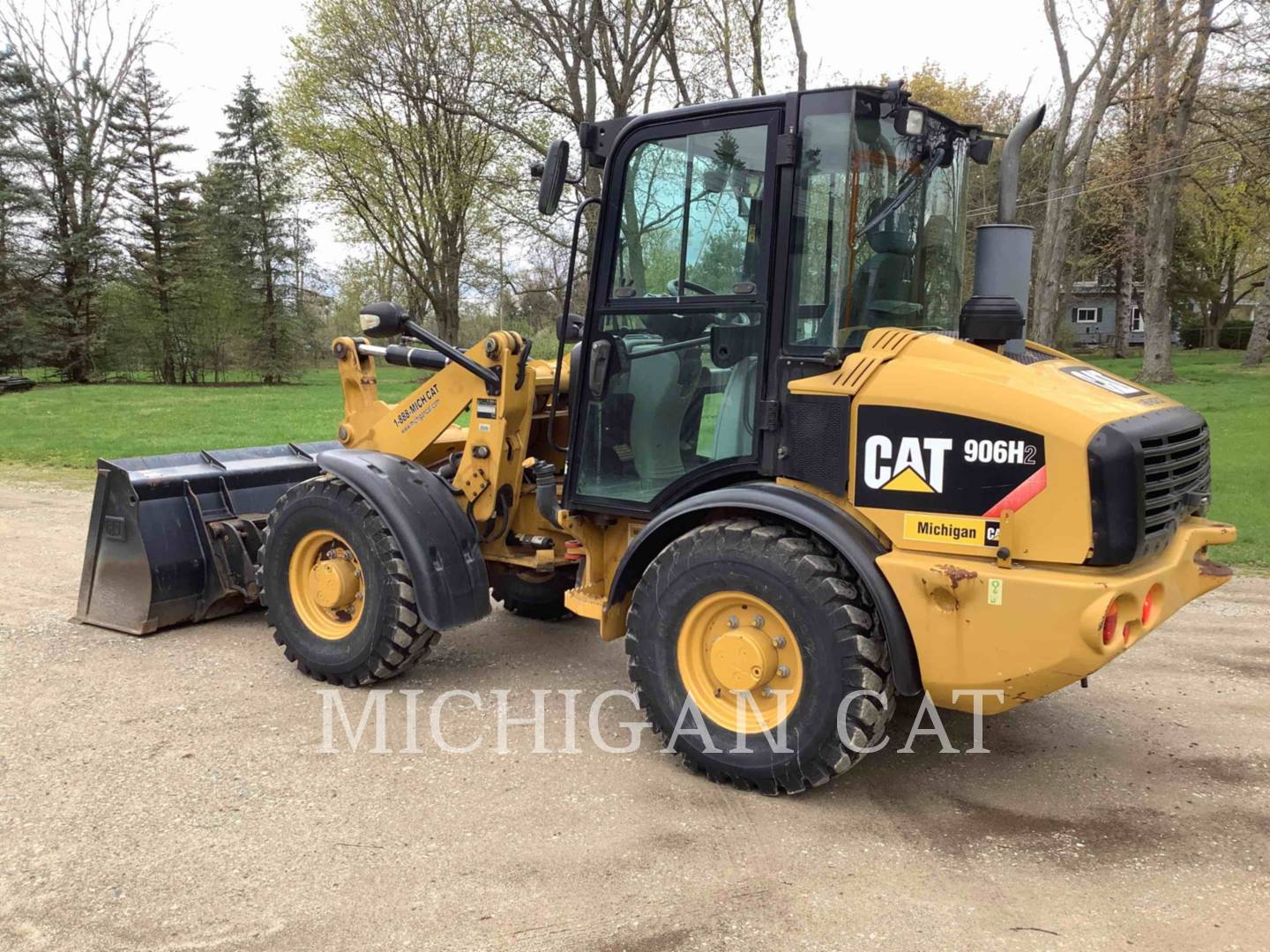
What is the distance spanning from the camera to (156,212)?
96.6 feet

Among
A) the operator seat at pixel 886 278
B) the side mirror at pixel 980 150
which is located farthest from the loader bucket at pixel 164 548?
the side mirror at pixel 980 150

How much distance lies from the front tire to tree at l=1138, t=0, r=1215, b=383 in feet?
70.6

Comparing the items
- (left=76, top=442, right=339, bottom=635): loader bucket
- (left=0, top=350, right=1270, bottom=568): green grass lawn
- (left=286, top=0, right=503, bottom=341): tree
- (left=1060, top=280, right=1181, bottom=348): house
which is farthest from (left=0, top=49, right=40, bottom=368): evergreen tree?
(left=1060, top=280, right=1181, bottom=348): house

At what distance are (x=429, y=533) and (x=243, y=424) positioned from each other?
46.9ft

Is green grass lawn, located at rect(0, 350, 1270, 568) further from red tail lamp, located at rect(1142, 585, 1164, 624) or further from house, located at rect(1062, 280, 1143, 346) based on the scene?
house, located at rect(1062, 280, 1143, 346)

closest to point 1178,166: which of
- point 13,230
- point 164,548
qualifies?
point 164,548

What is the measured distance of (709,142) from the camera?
386 centimetres

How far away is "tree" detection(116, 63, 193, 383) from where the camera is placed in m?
29.1

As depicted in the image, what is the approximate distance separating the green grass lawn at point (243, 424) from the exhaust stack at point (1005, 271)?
1055 millimetres

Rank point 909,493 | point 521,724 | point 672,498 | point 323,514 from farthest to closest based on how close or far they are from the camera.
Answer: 1. point 323,514
2. point 521,724
3. point 672,498
4. point 909,493

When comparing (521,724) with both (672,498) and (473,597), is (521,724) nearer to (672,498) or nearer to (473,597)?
(473,597)

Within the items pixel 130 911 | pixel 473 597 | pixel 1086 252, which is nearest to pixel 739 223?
pixel 473 597

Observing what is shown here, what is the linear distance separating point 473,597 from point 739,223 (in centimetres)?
209

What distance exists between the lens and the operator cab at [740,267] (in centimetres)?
358
